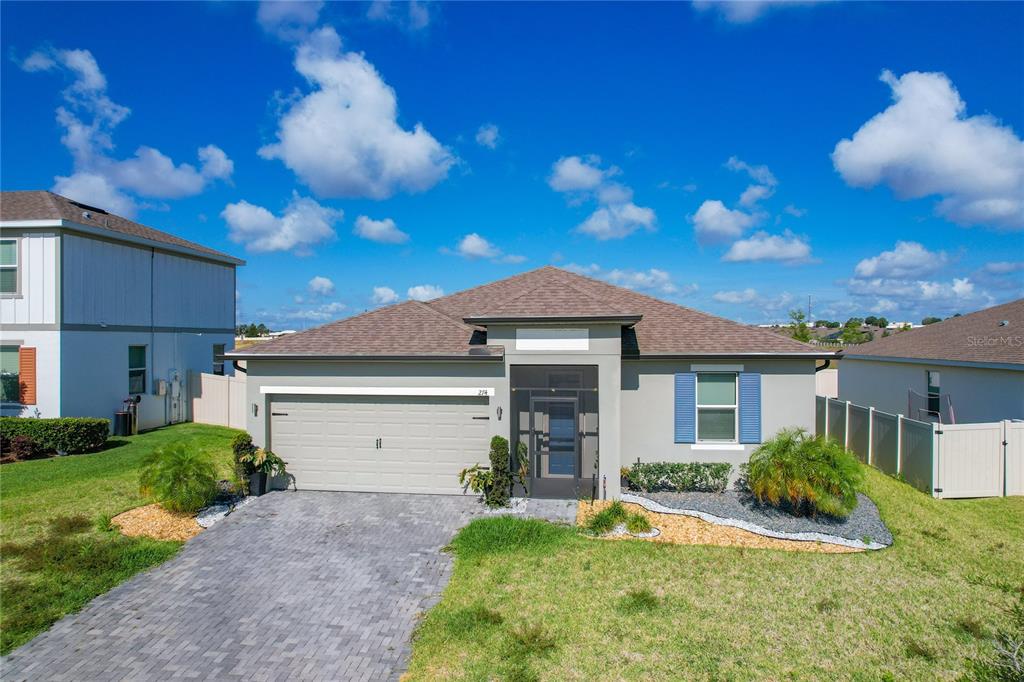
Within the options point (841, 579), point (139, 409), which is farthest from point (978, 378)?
point (139, 409)

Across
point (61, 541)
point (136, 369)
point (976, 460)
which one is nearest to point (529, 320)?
point (61, 541)

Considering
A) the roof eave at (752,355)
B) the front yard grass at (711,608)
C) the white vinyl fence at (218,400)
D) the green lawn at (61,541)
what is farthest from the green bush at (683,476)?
the white vinyl fence at (218,400)

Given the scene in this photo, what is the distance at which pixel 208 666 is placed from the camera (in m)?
5.73

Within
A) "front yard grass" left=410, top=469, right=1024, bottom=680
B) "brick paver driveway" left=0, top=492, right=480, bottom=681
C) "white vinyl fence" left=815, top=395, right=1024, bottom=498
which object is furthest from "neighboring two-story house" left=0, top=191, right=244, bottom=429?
"white vinyl fence" left=815, top=395, right=1024, bottom=498

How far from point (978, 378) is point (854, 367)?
24.4ft

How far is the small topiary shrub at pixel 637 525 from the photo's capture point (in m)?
9.46

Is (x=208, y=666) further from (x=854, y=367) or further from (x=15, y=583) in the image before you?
(x=854, y=367)

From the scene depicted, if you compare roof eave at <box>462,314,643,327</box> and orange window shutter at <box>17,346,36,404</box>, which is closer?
roof eave at <box>462,314,643,327</box>

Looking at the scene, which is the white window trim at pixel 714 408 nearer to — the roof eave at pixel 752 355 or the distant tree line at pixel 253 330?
the roof eave at pixel 752 355

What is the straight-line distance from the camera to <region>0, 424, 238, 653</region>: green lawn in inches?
272

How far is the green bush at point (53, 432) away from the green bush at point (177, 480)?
6.80 m

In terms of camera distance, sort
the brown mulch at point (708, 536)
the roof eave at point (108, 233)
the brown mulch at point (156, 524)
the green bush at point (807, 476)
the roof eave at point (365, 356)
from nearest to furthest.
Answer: the brown mulch at point (708, 536) < the brown mulch at point (156, 524) < the green bush at point (807, 476) < the roof eave at point (365, 356) < the roof eave at point (108, 233)

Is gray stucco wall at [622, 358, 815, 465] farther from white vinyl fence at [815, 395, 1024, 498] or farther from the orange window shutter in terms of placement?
the orange window shutter

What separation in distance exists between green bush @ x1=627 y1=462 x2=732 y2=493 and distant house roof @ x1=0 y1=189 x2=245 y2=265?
18025 millimetres
